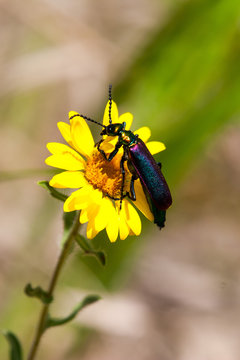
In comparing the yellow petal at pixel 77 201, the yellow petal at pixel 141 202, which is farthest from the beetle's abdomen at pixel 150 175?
the yellow petal at pixel 77 201

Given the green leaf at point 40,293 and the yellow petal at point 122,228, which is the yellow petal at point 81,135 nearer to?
the yellow petal at point 122,228

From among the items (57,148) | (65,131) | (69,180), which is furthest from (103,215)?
(65,131)

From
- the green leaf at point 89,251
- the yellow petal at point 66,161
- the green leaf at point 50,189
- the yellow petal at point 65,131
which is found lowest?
the green leaf at point 89,251

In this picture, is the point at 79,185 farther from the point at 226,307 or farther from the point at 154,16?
the point at 154,16

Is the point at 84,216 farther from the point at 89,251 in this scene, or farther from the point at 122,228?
the point at 89,251

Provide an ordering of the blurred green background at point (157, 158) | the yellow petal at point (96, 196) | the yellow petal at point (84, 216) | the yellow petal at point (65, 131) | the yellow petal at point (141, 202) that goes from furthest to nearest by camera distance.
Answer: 1. the blurred green background at point (157, 158)
2. the yellow petal at point (141, 202)
3. the yellow petal at point (65, 131)
4. the yellow petal at point (96, 196)
5. the yellow petal at point (84, 216)

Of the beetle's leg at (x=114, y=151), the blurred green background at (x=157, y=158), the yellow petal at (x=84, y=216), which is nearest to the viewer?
the yellow petal at (x=84, y=216)

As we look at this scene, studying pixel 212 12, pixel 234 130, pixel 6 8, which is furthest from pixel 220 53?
pixel 6 8

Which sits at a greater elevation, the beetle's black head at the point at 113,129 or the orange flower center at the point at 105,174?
the beetle's black head at the point at 113,129

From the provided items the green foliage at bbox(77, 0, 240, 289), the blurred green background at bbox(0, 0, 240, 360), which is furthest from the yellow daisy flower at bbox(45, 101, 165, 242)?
the green foliage at bbox(77, 0, 240, 289)
